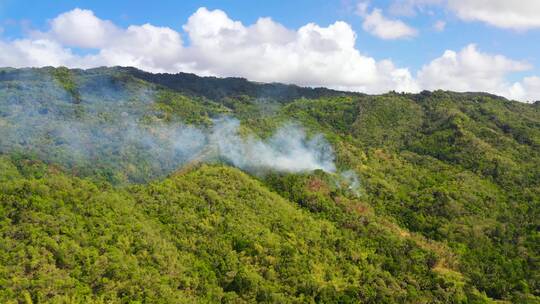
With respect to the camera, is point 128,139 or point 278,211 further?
point 128,139

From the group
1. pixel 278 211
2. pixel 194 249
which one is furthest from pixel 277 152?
pixel 194 249

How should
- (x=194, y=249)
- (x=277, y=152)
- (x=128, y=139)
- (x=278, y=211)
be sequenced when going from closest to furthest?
(x=194, y=249)
(x=278, y=211)
(x=277, y=152)
(x=128, y=139)

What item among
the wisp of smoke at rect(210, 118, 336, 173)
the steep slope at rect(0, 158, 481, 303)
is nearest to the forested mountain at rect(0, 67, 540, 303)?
the steep slope at rect(0, 158, 481, 303)

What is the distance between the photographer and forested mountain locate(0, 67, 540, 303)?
2378 inches

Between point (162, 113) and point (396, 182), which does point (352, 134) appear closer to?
point (396, 182)

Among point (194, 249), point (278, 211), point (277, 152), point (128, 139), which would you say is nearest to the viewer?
point (194, 249)

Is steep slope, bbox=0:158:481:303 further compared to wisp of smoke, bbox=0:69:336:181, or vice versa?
wisp of smoke, bbox=0:69:336:181

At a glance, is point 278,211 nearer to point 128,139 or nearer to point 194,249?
point 194,249

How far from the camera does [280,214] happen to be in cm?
8675

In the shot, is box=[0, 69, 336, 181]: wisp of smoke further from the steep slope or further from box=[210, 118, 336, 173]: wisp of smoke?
the steep slope

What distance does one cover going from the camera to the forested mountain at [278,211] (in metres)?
60.4

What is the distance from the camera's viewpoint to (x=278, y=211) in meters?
87.6

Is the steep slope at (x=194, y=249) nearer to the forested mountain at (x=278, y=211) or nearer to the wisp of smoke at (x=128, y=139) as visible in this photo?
the forested mountain at (x=278, y=211)

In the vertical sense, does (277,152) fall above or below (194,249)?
above
